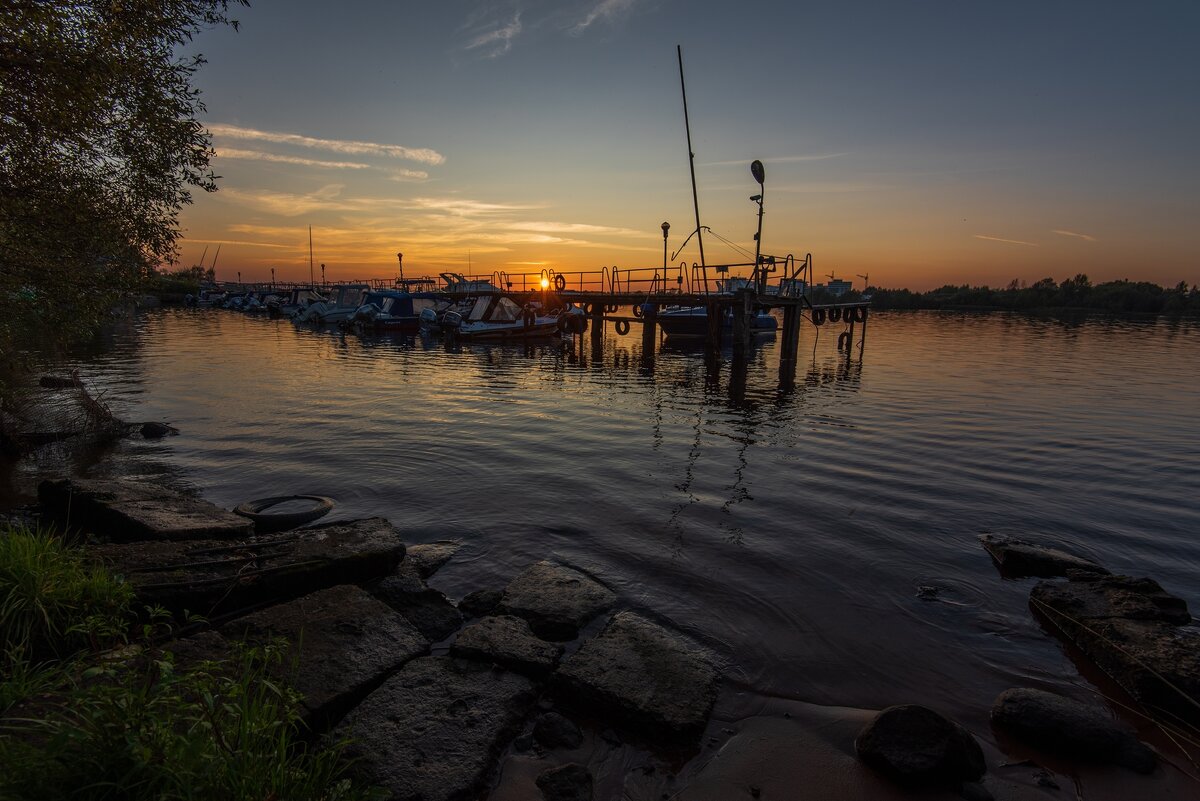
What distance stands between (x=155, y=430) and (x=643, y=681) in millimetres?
13855

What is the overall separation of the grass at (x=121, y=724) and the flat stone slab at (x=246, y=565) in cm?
70

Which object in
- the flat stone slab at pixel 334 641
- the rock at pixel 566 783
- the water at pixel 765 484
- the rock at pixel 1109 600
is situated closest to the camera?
the rock at pixel 566 783

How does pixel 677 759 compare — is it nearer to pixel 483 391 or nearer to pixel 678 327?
pixel 483 391

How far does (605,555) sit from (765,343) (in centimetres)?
4298

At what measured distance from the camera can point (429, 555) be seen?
23.6 feet

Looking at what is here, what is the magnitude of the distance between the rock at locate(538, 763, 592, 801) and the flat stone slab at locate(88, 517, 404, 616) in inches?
121

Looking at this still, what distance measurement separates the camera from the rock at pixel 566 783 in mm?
3627

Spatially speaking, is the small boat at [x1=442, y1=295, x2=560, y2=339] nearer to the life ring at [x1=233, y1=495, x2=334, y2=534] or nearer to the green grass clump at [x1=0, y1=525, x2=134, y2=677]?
the life ring at [x1=233, y1=495, x2=334, y2=534]

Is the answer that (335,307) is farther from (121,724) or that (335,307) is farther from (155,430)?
(121,724)

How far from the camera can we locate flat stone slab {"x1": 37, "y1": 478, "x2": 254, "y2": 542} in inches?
241

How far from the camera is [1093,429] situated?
15.3 meters

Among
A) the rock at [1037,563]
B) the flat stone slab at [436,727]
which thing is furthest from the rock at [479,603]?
the rock at [1037,563]

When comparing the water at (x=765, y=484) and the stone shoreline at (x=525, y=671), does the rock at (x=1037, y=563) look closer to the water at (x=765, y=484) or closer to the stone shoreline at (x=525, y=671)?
the water at (x=765, y=484)

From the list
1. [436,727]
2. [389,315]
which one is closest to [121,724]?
[436,727]
